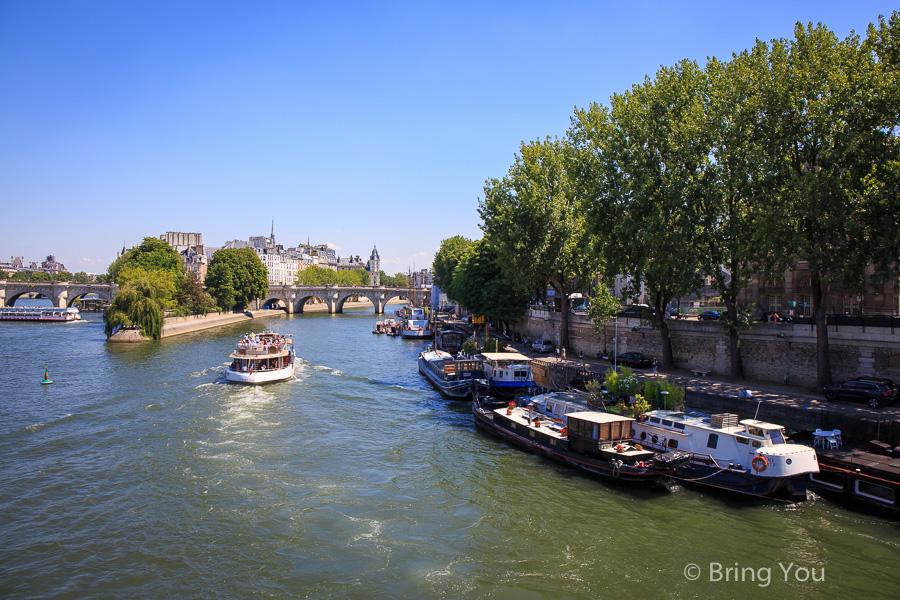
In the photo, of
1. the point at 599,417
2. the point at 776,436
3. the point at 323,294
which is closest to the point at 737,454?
the point at 776,436

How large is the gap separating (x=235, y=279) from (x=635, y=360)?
7650cm

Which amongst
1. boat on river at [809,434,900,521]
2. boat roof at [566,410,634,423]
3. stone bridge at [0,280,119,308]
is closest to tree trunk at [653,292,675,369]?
boat roof at [566,410,634,423]

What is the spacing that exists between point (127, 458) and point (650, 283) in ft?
82.2

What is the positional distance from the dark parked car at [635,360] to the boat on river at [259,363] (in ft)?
68.2

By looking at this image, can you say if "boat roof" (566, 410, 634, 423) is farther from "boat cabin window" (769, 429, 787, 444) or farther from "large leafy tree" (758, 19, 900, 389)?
"large leafy tree" (758, 19, 900, 389)

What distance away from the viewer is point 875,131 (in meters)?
22.3

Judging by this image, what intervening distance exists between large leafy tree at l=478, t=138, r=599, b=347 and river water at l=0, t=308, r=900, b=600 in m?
17.3

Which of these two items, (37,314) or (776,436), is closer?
(776,436)

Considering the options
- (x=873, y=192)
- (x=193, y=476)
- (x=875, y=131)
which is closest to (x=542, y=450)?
(x=193, y=476)

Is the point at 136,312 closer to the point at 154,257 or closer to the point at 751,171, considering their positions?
the point at 154,257

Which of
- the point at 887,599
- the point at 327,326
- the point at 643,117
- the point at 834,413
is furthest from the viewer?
the point at 327,326

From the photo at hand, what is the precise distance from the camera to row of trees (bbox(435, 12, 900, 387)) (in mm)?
22375

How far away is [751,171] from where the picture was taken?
1025 inches

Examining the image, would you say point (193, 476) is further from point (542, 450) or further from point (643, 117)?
point (643, 117)
